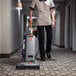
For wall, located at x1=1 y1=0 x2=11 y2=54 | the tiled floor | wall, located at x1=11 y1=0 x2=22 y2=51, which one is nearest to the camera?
the tiled floor

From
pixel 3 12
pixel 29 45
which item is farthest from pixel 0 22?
pixel 29 45

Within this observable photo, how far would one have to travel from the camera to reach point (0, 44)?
4031 millimetres

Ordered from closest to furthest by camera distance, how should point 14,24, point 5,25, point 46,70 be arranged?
point 46,70 < point 5,25 < point 14,24

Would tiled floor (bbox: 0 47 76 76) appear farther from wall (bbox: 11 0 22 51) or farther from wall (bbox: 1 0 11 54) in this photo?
wall (bbox: 11 0 22 51)

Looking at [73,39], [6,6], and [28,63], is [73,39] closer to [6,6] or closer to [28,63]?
[6,6]

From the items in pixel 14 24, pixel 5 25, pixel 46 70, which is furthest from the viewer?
pixel 14 24

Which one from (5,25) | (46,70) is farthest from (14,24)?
(46,70)

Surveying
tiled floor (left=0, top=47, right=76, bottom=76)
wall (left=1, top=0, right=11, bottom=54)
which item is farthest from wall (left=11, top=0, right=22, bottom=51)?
tiled floor (left=0, top=47, right=76, bottom=76)

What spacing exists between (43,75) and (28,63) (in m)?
0.49

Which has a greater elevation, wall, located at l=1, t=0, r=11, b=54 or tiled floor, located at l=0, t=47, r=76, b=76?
wall, located at l=1, t=0, r=11, b=54

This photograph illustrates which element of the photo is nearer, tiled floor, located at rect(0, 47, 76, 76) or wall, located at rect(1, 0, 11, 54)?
tiled floor, located at rect(0, 47, 76, 76)

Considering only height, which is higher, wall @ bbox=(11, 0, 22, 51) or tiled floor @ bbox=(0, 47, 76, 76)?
wall @ bbox=(11, 0, 22, 51)

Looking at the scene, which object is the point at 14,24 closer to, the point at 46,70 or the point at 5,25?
the point at 5,25

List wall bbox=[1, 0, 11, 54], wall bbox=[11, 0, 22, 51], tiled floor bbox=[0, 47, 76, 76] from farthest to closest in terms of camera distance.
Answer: wall bbox=[11, 0, 22, 51] → wall bbox=[1, 0, 11, 54] → tiled floor bbox=[0, 47, 76, 76]
